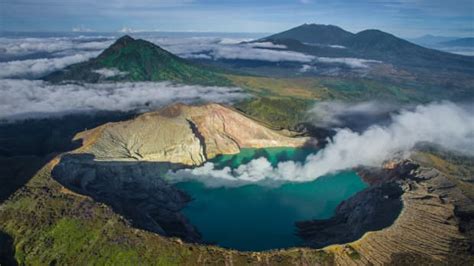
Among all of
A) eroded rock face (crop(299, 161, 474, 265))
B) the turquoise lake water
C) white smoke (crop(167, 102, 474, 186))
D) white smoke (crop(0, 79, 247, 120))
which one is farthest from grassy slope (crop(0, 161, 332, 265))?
white smoke (crop(0, 79, 247, 120))

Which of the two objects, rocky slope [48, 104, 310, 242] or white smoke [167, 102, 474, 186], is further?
white smoke [167, 102, 474, 186]

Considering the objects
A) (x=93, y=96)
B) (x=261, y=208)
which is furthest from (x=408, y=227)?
(x=93, y=96)

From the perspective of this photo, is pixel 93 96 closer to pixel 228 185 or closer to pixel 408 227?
pixel 228 185

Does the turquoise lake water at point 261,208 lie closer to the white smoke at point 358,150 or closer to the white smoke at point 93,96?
the white smoke at point 358,150

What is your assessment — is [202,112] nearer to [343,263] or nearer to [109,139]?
[109,139]

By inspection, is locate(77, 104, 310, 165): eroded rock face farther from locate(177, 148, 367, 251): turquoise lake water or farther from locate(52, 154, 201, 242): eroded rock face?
locate(177, 148, 367, 251): turquoise lake water

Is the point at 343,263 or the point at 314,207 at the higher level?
the point at 343,263

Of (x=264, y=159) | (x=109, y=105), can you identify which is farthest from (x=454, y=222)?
(x=109, y=105)
